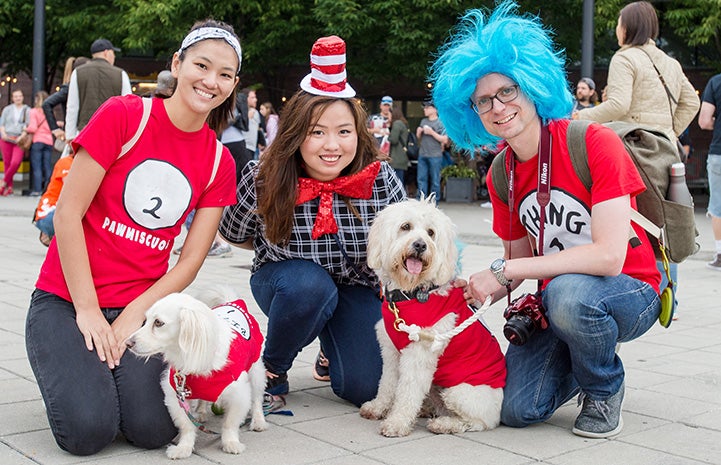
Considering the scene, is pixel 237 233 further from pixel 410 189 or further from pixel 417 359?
pixel 410 189

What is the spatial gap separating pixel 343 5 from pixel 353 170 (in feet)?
53.1

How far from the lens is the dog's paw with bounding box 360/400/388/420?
4023 millimetres

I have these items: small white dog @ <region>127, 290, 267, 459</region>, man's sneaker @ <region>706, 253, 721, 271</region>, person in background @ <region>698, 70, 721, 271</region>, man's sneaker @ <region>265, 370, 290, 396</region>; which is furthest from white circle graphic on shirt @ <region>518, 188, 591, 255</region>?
man's sneaker @ <region>706, 253, 721, 271</region>

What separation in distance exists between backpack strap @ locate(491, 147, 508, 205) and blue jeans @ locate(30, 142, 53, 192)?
14.3 metres

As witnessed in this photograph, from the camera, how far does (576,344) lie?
3.69m

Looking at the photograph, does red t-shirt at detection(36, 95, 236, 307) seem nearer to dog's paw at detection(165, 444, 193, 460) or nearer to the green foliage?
dog's paw at detection(165, 444, 193, 460)

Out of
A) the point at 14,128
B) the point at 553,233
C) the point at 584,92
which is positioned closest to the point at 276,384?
the point at 553,233

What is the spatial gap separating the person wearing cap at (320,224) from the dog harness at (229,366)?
43 cm

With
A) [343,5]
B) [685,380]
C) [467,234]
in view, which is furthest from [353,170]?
[343,5]

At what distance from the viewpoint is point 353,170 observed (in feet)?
14.1

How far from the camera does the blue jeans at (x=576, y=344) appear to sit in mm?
3645

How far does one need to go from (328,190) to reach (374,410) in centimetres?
104

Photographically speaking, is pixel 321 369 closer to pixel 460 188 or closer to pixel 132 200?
pixel 132 200

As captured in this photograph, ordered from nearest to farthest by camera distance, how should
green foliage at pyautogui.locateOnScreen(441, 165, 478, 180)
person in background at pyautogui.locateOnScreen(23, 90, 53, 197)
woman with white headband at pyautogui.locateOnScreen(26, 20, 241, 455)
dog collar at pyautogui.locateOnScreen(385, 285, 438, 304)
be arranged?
1. woman with white headband at pyautogui.locateOnScreen(26, 20, 241, 455)
2. dog collar at pyautogui.locateOnScreen(385, 285, 438, 304)
3. person in background at pyautogui.locateOnScreen(23, 90, 53, 197)
4. green foliage at pyautogui.locateOnScreen(441, 165, 478, 180)
